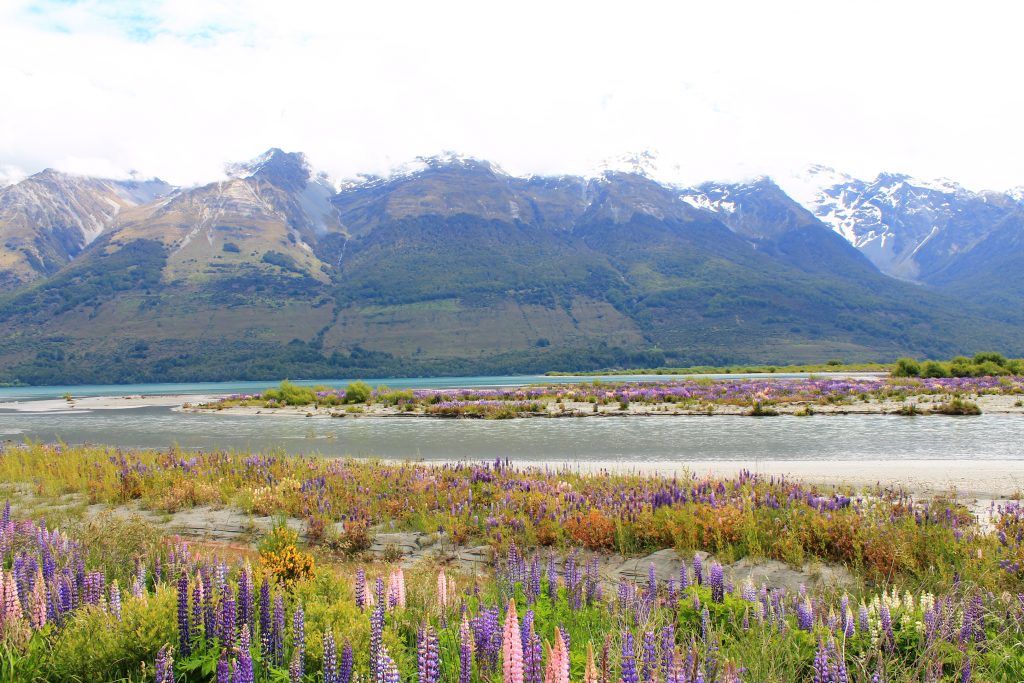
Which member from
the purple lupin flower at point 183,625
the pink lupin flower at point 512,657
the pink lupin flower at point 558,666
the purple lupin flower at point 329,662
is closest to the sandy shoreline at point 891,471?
the purple lupin flower at point 183,625

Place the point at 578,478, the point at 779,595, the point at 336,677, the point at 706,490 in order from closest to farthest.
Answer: the point at 336,677
the point at 779,595
the point at 706,490
the point at 578,478

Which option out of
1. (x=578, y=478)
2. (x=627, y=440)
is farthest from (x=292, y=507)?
(x=627, y=440)

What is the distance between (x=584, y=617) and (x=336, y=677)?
2.38 metres

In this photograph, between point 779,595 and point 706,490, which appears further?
point 706,490

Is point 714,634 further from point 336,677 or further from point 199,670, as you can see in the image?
point 199,670

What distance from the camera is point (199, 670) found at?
4.61 m

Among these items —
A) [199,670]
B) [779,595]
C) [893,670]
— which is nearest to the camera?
[893,670]

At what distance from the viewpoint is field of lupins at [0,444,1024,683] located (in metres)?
3.92

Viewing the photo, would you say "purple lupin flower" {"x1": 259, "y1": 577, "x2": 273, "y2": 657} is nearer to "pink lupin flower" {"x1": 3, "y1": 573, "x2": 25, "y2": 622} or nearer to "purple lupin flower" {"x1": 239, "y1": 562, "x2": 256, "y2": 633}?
"purple lupin flower" {"x1": 239, "y1": 562, "x2": 256, "y2": 633}

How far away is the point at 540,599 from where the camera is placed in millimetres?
5562

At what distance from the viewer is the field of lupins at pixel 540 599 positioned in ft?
12.9

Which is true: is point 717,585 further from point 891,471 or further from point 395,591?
point 891,471

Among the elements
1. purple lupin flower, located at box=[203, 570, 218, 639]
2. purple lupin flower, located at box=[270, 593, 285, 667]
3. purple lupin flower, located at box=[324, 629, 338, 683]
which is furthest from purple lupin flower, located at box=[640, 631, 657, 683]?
purple lupin flower, located at box=[203, 570, 218, 639]

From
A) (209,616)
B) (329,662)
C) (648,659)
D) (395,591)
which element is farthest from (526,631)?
(209,616)
